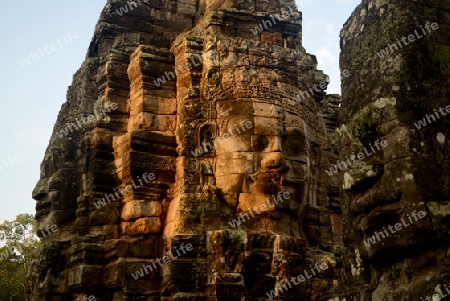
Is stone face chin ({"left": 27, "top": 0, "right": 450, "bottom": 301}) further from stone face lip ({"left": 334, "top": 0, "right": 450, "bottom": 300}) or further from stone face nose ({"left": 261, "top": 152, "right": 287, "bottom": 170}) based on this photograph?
stone face lip ({"left": 334, "top": 0, "right": 450, "bottom": 300})

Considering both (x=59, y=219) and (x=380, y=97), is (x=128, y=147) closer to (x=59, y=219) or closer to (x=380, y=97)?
(x=59, y=219)

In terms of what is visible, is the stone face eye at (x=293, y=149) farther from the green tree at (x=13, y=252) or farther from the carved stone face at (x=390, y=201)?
the green tree at (x=13, y=252)

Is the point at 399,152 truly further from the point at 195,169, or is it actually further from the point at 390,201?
the point at 195,169

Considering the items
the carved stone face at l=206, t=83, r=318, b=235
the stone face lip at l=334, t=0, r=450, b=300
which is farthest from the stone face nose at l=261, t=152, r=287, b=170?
the stone face lip at l=334, t=0, r=450, b=300

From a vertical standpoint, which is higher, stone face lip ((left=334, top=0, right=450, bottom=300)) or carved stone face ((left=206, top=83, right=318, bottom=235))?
carved stone face ((left=206, top=83, right=318, bottom=235))

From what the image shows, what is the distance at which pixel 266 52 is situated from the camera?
11875 millimetres

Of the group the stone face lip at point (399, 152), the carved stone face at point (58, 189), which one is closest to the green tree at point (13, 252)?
the carved stone face at point (58, 189)

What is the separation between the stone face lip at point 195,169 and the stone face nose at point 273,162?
26mm

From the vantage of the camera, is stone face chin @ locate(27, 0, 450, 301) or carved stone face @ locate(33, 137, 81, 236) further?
carved stone face @ locate(33, 137, 81, 236)

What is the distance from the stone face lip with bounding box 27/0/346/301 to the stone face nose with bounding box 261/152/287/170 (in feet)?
0.09

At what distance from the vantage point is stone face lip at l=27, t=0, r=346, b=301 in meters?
10.2

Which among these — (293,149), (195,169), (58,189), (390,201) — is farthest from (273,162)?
(390,201)

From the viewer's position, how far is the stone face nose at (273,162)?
10727 millimetres

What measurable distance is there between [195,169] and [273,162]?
156 centimetres
